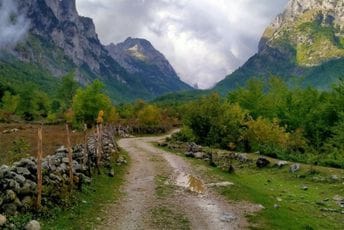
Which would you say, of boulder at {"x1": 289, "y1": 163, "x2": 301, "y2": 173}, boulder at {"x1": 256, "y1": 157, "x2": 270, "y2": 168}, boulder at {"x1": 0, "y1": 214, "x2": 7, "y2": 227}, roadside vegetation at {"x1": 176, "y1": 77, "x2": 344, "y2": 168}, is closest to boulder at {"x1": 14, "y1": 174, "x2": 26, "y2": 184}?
boulder at {"x1": 0, "y1": 214, "x2": 7, "y2": 227}

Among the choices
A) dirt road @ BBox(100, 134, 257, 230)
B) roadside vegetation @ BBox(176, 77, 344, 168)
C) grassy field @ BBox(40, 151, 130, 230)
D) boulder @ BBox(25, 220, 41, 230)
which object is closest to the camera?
boulder @ BBox(25, 220, 41, 230)

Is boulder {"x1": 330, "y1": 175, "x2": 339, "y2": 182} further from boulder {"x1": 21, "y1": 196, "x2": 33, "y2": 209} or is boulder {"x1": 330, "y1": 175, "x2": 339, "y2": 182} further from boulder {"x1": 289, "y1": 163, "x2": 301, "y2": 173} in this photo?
boulder {"x1": 21, "y1": 196, "x2": 33, "y2": 209}

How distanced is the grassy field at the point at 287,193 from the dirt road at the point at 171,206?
1.23 m

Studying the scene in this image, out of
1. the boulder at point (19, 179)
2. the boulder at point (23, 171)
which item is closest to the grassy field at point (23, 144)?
the boulder at point (23, 171)

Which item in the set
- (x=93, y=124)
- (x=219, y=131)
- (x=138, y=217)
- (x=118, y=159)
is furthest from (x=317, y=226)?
(x=93, y=124)

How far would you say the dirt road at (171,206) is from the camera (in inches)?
804

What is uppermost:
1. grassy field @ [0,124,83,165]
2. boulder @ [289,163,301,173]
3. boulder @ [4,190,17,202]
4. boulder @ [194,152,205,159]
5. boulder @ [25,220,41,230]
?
grassy field @ [0,124,83,165]

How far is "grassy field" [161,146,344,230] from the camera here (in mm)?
21672

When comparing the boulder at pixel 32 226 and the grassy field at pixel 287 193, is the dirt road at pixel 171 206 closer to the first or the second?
the grassy field at pixel 287 193

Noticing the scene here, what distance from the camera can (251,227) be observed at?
20.3 m

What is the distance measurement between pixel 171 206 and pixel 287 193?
32.6 feet

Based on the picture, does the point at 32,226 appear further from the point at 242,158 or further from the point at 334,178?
the point at 242,158

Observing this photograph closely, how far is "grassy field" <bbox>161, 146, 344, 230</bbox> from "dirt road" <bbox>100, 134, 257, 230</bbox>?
123cm

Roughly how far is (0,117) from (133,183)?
87.3 meters
